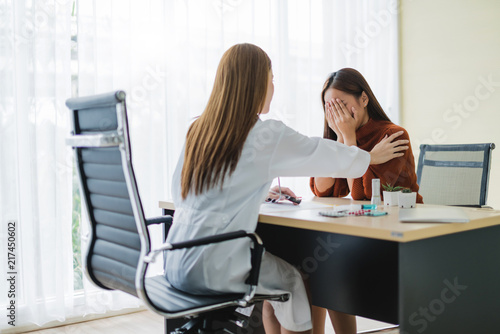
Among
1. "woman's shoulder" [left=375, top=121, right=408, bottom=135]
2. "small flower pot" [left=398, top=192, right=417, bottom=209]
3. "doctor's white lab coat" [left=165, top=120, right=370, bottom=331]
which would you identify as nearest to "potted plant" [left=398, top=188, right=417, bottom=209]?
"small flower pot" [left=398, top=192, right=417, bottom=209]

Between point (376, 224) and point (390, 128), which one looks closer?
point (376, 224)

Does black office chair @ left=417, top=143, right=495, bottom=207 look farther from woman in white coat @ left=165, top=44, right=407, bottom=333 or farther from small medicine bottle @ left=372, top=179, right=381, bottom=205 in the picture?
woman in white coat @ left=165, top=44, right=407, bottom=333

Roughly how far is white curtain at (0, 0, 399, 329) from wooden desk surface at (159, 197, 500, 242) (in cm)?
142

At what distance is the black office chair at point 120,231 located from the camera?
1440 millimetres

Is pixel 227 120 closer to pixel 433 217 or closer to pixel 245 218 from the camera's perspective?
pixel 245 218

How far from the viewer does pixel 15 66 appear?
2688 mm

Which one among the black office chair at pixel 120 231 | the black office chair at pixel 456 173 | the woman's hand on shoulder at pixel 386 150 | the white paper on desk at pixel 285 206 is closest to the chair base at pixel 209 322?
the black office chair at pixel 120 231

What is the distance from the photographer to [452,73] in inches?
151

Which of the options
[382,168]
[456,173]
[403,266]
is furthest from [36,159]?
[456,173]

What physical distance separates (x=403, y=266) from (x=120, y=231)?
0.81 metres

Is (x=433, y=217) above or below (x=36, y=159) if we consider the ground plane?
below

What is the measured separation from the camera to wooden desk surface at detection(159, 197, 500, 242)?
133 centimetres

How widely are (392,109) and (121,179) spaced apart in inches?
124

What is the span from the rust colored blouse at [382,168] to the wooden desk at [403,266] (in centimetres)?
35
